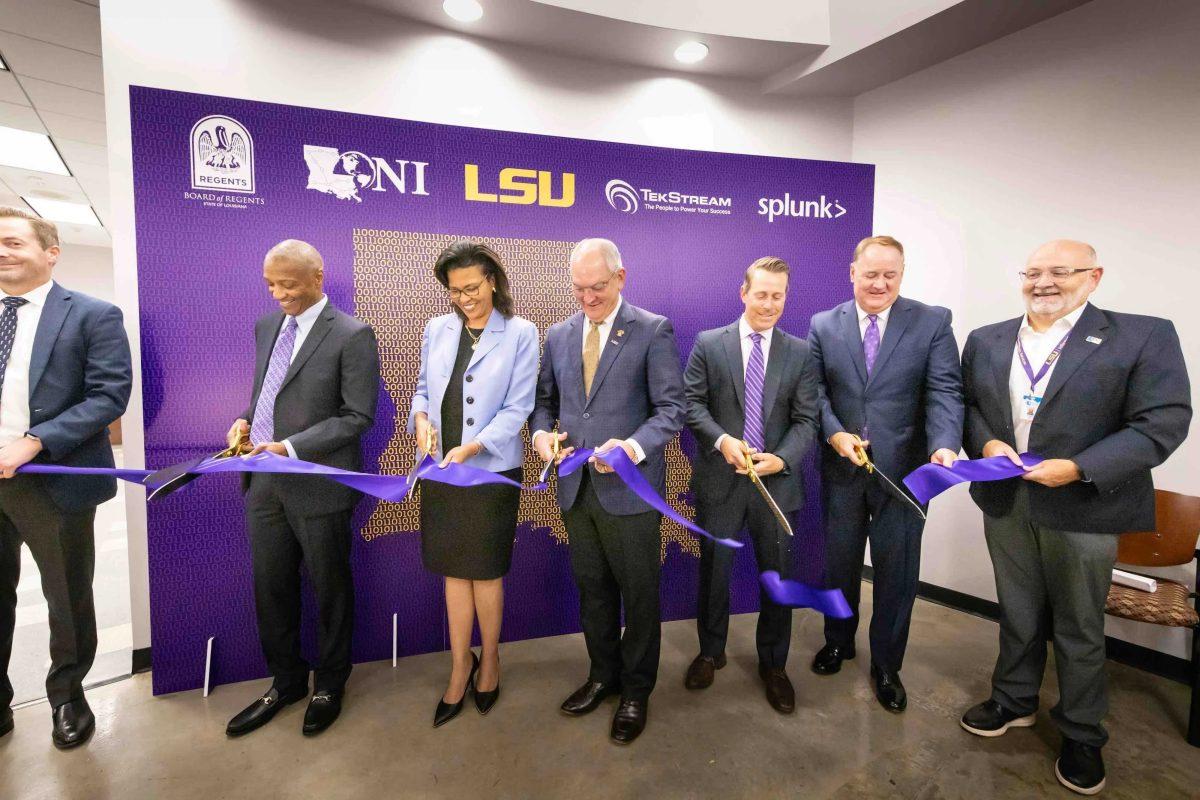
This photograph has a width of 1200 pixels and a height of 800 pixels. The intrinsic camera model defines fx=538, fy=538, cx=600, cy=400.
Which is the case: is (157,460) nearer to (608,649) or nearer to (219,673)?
(219,673)

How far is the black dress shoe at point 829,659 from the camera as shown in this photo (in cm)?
308

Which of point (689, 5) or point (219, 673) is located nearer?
point (219, 673)

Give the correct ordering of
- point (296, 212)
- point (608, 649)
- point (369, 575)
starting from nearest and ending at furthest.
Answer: point (608, 649), point (296, 212), point (369, 575)

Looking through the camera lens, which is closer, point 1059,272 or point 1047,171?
point 1059,272

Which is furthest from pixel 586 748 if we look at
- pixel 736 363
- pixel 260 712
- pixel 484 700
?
pixel 736 363

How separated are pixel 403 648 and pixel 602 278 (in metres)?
2.52

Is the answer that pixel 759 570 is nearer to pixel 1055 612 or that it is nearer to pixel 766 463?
pixel 766 463

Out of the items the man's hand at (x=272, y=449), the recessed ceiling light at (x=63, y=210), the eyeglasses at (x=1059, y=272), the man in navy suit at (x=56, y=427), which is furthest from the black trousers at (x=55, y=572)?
the recessed ceiling light at (x=63, y=210)

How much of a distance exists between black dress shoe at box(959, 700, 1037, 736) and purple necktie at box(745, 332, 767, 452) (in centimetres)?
162

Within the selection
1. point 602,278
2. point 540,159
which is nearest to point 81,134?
point 540,159

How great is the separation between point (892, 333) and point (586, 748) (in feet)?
8.15

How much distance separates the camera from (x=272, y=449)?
2.27 metres

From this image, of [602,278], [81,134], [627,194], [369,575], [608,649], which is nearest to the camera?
[602,278]

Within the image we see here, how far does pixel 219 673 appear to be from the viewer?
2953mm
